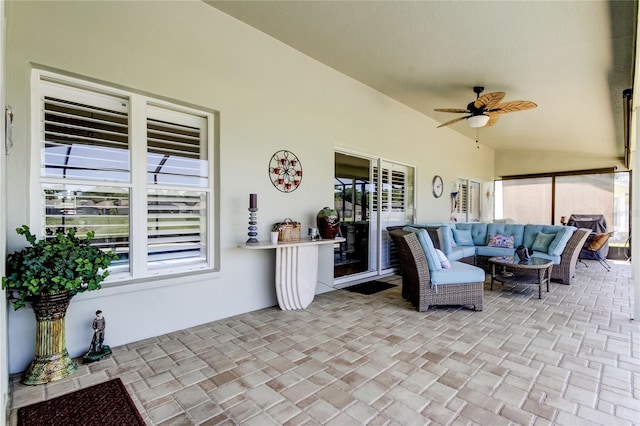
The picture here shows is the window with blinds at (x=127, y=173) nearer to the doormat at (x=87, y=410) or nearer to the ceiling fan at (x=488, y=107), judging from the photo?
the doormat at (x=87, y=410)

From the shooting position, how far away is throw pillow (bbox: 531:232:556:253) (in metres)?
5.47

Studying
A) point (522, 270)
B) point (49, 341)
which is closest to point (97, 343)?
point (49, 341)

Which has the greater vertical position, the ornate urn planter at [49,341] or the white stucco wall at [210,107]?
the white stucco wall at [210,107]

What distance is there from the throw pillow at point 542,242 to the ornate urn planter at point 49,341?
654 centimetres

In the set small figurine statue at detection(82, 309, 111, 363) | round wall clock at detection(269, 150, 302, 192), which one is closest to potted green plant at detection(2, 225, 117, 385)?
small figurine statue at detection(82, 309, 111, 363)

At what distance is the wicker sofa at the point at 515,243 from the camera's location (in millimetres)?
5219

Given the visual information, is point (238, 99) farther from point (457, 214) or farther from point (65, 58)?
point (457, 214)

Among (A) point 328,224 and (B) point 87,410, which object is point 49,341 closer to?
(B) point 87,410

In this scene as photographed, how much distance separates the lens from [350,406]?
1983 mm

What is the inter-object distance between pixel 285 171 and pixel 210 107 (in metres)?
1.18

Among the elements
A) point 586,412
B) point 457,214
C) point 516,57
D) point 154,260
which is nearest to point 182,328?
point 154,260

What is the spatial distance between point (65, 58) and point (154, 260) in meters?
1.87

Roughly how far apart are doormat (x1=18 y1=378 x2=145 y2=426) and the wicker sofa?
4856 millimetres

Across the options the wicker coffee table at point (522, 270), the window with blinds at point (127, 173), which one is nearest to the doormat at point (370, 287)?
the wicker coffee table at point (522, 270)
